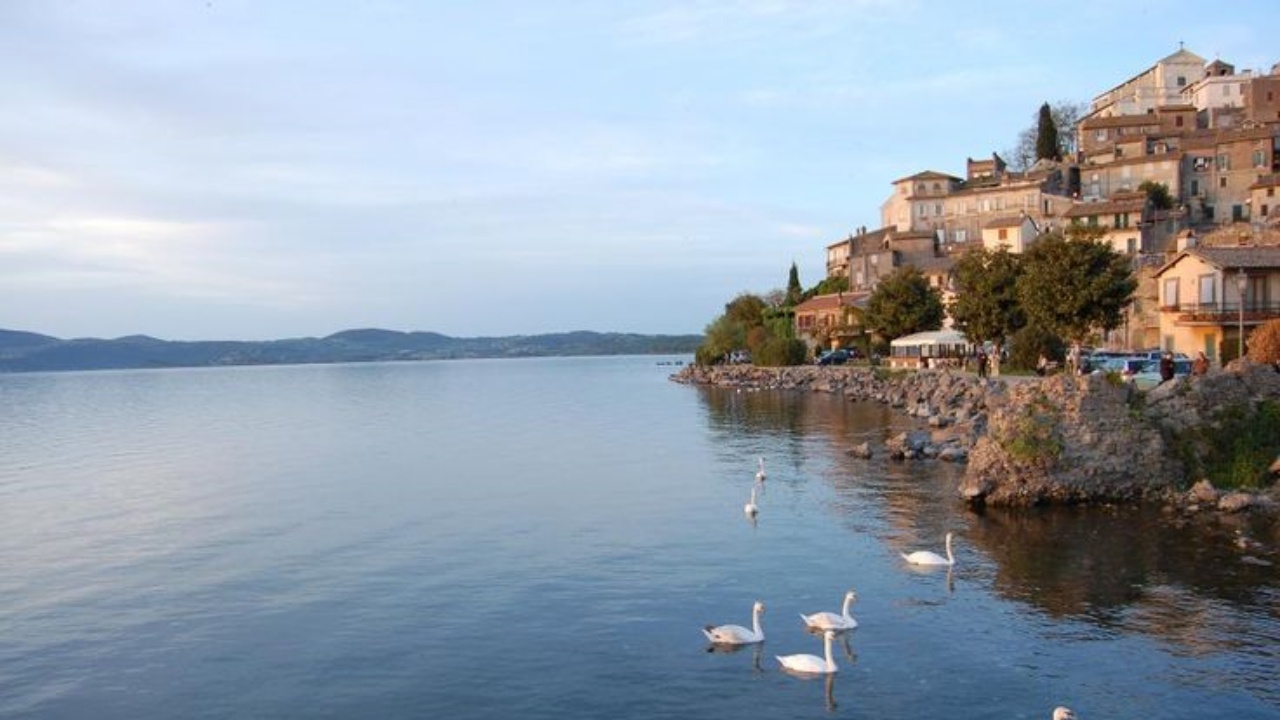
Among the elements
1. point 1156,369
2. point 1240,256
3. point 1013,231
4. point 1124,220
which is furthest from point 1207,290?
point 1013,231

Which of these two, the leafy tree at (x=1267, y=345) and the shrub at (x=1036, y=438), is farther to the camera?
the leafy tree at (x=1267, y=345)

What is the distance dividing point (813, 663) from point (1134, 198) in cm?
9200

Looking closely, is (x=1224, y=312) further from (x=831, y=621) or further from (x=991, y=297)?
(x=831, y=621)

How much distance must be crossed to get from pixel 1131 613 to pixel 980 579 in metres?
3.57

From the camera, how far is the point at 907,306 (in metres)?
87.9

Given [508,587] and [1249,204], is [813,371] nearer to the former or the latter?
[1249,204]

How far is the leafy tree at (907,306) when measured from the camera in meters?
87.8

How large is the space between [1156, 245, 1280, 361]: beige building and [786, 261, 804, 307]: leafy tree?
78.6 metres

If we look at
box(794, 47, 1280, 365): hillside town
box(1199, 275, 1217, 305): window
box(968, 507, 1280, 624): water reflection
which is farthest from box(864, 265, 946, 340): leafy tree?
box(968, 507, 1280, 624): water reflection

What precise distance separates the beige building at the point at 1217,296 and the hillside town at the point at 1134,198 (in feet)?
1.02

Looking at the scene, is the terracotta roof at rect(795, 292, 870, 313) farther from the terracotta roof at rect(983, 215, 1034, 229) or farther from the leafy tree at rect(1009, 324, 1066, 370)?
the leafy tree at rect(1009, 324, 1066, 370)

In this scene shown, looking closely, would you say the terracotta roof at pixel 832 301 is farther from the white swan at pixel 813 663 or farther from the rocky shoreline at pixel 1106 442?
the white swan at pixel 813 663

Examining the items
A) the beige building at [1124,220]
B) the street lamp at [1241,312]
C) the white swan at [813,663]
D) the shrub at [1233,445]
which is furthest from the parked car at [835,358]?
the white swan at [813,663]

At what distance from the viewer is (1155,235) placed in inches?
3720
